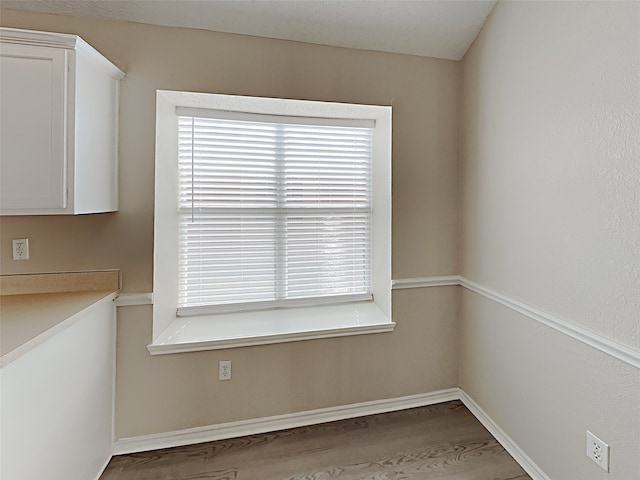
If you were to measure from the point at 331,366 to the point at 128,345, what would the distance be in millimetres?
1241

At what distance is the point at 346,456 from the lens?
1.87 metres

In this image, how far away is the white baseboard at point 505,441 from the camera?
1713 mm

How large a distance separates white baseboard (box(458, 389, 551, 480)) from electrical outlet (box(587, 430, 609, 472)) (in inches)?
14.6

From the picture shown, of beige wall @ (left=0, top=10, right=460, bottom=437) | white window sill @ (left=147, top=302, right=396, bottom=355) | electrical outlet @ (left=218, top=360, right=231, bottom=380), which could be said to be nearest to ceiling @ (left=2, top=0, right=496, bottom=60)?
beige wall @ (left=0, top=10, right=460, bottom=437)

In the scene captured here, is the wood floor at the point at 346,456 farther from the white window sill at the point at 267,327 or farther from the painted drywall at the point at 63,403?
the white window sill at the point at 267,327

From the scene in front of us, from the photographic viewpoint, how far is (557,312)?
1594mm

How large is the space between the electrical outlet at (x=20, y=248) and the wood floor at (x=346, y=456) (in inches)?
47.9

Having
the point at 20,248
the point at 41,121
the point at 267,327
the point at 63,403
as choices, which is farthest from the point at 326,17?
the point at 63,403

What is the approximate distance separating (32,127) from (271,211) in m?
1.36

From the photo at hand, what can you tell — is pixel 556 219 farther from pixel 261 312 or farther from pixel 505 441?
pixel 261 312

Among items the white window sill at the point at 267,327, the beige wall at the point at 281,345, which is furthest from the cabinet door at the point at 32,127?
the white window sill at the point at 267,327

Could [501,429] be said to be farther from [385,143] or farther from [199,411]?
[385,143]

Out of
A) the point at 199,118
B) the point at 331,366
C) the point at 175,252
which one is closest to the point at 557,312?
the point at 331,366

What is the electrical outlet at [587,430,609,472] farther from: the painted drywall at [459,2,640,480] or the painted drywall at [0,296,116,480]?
the painted drywall at [0,296,116,480]
